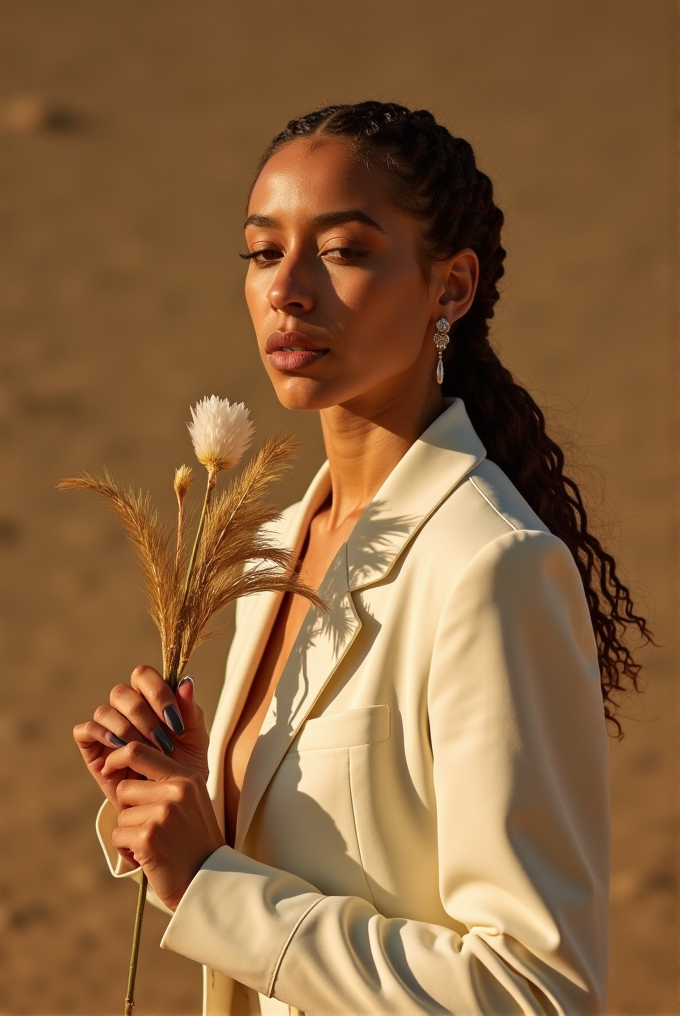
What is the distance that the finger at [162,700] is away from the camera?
1.39m

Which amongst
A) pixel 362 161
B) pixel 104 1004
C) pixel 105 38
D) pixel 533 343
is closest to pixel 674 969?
pixel 104 1004

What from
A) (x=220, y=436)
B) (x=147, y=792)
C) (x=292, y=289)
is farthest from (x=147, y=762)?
(x=292, y=289)

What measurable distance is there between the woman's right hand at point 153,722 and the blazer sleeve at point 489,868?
0.15m

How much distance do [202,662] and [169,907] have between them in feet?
8.08

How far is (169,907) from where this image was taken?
1377mm

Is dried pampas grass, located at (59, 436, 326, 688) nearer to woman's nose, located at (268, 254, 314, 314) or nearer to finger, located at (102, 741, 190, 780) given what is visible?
finger, located at (102, 741, 190, 780)

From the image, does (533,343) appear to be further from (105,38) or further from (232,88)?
(105,38)

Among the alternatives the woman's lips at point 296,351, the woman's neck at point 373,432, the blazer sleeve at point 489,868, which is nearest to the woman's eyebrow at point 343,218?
the woman's lips at point 296,351

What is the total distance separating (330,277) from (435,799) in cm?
67

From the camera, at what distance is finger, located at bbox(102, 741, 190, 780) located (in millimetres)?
1345

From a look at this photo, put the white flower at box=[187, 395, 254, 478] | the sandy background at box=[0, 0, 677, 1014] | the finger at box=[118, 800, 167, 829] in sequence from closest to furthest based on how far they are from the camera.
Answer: the finger at box=[118, 800, 167, 829]
the white flower at box=[187, 395, 254, 478]
the sandy background at box=[0, 0, 677, 1014]

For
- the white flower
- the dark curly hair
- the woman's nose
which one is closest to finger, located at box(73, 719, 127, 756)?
the white flower

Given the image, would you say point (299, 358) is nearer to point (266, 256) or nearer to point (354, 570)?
point (266, 256)

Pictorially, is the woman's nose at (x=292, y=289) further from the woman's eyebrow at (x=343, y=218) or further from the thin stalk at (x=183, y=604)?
the thin stalk at (x=183, y=604)
